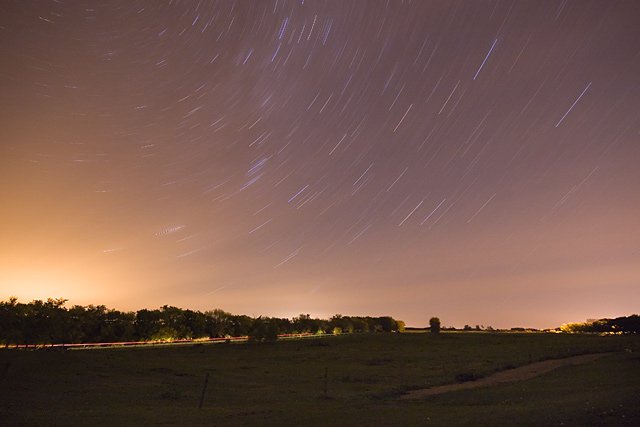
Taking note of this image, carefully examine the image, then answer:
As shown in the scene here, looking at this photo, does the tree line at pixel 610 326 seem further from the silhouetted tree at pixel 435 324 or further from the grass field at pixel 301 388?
the grass field at pixel 301 388

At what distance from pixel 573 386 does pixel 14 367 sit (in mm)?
29545

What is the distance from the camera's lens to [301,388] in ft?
97.6

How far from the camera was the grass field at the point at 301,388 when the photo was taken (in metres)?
16.4

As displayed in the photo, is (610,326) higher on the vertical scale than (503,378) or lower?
higher

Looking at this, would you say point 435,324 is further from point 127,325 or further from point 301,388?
point 301,388

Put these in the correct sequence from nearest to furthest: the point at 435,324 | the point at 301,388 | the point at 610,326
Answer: the point at 301,388, the point at 610,326, the point at 435,324

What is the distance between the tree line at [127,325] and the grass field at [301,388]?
38.2 ft

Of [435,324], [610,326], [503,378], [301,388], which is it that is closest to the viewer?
[301,388]

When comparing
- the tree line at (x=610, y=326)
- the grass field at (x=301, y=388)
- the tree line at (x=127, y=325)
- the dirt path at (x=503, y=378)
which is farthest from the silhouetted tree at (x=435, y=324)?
the dirt path at (x=503, y=378)

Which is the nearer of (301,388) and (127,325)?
(301,388)

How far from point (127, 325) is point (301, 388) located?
4237 centimetres

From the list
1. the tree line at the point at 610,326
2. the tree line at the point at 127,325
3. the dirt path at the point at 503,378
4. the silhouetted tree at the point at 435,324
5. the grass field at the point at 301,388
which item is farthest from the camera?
the silhouetted tree at the point at 435,324

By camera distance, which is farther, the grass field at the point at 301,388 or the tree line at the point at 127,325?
the tree line at the point at 127,325

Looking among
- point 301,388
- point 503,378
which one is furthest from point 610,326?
point 301,388
